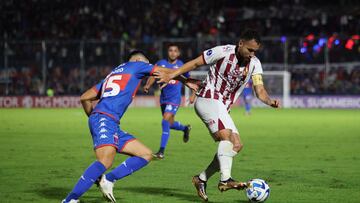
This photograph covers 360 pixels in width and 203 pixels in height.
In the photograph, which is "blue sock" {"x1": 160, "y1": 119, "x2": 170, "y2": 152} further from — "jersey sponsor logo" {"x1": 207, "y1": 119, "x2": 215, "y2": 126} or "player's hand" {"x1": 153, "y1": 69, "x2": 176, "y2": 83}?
"player's hand" {"x1": 153, "y1": 69, "x2": 176, "y2": 83}

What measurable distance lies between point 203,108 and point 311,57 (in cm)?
2858

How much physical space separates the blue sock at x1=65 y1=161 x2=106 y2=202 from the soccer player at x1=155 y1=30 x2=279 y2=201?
1414 millimetres

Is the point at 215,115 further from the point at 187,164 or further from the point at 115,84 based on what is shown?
the point at 187,164

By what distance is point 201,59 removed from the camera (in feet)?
30.5

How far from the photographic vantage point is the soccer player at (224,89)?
29.9 ft

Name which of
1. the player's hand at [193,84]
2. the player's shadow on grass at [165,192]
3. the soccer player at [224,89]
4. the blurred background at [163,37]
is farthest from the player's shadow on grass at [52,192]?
the blurred background at [163,37]

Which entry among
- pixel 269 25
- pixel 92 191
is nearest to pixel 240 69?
pixel 92 191

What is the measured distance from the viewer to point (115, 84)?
345 inches

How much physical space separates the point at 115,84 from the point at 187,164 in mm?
4822

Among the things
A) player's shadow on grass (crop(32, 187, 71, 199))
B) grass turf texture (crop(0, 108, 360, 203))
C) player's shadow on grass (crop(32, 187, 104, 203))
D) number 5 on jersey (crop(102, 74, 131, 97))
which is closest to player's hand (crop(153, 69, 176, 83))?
number 5 on jersey (crop(102, 74, 131, 97))

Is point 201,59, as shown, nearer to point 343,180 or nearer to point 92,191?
point 92,191

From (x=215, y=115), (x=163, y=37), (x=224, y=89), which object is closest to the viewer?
(x=215, y=115)

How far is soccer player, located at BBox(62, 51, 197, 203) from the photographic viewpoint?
27.3 feet

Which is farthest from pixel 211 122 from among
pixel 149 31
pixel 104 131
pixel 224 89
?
pixel 149 31
